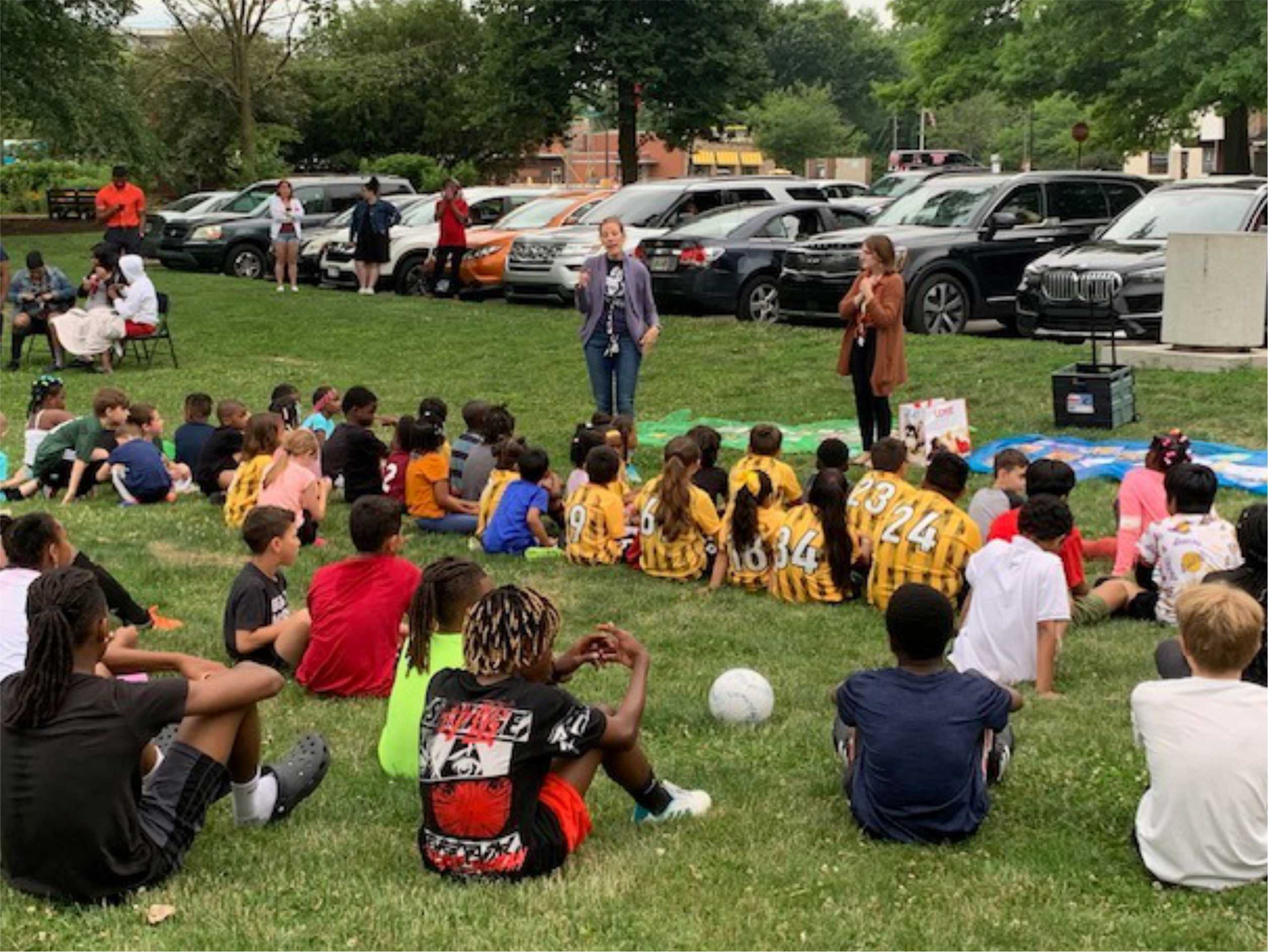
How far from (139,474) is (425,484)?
2.38 metres

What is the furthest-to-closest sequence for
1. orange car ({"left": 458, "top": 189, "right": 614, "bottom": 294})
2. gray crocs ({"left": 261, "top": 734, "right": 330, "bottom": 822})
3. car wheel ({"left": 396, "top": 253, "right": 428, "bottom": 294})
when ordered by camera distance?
car wheel ({"left": 396, "top": 253, "right": 428, "bottom": 294}) < orange car ({"left": 458, "top": 189, "right": 614, "bottom": 294}) < gray crocs ({"left": 261, "top": 734, "right": 330, "bottom": 822})

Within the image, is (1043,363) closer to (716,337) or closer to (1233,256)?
(1233,256)

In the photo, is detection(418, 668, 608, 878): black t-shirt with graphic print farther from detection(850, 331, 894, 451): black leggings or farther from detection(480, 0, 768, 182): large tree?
detection(480, 0, 768, 182): large tree

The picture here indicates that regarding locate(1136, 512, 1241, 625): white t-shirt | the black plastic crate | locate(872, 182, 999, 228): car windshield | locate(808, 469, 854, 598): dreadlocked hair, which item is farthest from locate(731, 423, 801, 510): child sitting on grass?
locate(872, 182, 999, 228): car windshield

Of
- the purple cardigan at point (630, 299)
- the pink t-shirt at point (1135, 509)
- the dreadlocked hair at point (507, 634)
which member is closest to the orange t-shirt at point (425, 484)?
the purple cardigan at point (630, 299)

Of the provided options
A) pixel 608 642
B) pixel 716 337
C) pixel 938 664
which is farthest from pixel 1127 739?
pixel 716 337

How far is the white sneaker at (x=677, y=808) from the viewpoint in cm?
556

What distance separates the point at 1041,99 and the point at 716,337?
19.8 m

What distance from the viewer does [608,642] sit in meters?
5.53

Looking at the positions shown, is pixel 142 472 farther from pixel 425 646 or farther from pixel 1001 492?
pixel 425 646

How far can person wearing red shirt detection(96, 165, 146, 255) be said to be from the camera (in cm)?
2355

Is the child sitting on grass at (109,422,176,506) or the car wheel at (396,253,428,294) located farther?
the car wheel at (396,253,428,294)

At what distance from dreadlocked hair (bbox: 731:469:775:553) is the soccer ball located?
7.74 feet

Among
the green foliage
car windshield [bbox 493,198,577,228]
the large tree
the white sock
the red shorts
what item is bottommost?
the white sock
